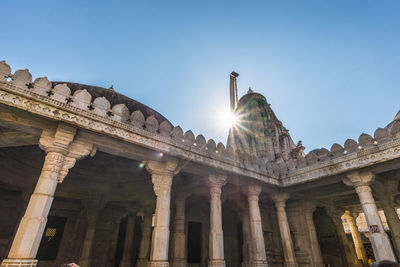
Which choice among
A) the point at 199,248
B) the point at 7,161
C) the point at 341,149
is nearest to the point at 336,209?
the point at 341,149

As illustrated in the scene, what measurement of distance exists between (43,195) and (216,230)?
5350 mm

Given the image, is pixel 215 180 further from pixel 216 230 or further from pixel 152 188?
pixel 152 188

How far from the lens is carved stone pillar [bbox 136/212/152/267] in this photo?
36.8 feet

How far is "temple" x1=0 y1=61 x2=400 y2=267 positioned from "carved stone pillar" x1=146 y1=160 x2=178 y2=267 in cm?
3

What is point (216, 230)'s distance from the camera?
7.74 metres

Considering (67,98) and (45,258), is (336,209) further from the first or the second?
(45,258)

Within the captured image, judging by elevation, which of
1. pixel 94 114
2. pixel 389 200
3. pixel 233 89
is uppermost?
pixel 233 89

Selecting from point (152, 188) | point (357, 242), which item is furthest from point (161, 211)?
point (357, 242)

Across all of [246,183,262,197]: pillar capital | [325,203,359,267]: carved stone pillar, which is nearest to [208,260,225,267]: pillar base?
[246,183,262,197]: pillar capital

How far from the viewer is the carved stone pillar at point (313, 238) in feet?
35.9

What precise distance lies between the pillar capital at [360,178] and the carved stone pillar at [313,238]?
4095 millimetres

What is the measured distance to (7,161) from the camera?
30.7 ft

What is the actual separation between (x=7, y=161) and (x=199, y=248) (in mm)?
10854

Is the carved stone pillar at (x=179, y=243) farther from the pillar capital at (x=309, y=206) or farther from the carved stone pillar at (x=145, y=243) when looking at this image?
the pillar capital at (x=309, y=206)
